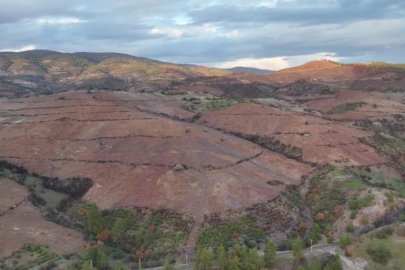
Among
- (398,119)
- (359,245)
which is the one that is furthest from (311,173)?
(398,119)

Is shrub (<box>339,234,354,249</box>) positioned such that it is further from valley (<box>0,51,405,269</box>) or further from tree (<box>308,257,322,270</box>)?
tree (<box>308,257,322,270</box>)

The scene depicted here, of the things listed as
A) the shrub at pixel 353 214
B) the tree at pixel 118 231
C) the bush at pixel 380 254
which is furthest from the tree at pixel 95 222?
the shrub at pixel 353 214

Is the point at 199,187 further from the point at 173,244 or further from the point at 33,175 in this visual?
the point at 33,175

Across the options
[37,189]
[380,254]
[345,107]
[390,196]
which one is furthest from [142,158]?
[345,107]

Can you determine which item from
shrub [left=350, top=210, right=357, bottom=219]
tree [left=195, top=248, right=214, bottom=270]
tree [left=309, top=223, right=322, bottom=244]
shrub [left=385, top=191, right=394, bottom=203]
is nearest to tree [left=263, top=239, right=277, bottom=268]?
tree [left=195, top=248, right=214, bottom=270]

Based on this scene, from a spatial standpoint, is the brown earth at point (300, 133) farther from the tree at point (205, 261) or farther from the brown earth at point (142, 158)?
the tree at point (205, 261)

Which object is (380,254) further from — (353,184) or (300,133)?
(300,133)
